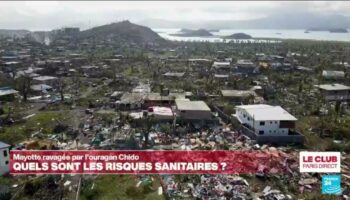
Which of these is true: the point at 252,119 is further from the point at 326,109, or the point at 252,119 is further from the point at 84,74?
the point at 84,74

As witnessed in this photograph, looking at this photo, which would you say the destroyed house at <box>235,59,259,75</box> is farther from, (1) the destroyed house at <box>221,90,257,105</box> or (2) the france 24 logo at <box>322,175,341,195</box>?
(2) the france 24 logo at <box>322,175,341,195</box>

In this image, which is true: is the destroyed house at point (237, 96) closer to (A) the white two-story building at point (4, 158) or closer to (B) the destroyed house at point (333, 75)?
(B) the destroyed house at point (333, 75)

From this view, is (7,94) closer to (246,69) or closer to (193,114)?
(193,114)

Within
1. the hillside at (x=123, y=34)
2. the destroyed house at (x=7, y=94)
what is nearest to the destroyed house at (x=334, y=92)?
the destroyed house at (x=7, y=94)

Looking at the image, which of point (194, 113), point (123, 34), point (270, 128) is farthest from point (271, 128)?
point (123, 34)

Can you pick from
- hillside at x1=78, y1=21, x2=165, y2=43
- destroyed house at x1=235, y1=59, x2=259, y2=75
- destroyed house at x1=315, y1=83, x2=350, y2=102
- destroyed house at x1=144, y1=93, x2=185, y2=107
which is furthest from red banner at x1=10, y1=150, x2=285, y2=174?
hillside at x1=78, y1=21, x2=165, y2=43
